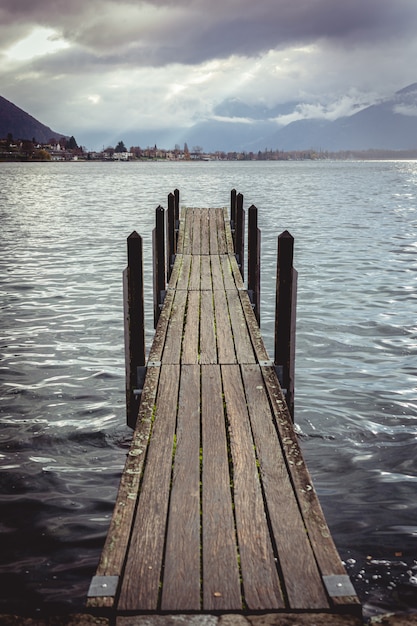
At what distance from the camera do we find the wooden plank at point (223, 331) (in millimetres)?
7687

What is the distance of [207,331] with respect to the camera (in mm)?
8727

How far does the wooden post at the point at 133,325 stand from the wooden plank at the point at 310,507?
7.21ft

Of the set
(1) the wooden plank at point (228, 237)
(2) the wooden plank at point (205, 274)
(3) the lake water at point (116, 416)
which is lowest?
(3) the lake water at point (116, 416)

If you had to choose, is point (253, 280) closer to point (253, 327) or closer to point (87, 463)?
point (253, 327)

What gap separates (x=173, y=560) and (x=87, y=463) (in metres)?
3.51

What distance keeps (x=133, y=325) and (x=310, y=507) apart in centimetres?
401

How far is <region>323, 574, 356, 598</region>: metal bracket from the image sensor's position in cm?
352

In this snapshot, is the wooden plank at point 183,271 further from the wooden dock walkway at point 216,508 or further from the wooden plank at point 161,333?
the wooden dock walkway at point 216,508

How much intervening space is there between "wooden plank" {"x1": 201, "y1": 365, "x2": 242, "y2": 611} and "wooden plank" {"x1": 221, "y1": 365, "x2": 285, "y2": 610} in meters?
0.06

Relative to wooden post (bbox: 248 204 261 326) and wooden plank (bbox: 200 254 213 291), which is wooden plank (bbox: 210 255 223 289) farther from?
wooden post (bbox: 248 204 261 326)

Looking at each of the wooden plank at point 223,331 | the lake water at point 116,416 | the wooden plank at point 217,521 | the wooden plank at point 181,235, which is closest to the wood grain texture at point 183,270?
the wooden plank at point 181,235

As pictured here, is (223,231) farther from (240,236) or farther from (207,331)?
(207,331)

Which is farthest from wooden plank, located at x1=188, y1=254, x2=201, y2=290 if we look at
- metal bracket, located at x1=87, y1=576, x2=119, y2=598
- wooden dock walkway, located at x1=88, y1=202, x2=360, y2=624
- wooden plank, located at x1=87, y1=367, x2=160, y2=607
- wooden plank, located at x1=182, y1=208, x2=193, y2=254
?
metal bracket, located at x1=87, y1=576, x2=119, y2=598

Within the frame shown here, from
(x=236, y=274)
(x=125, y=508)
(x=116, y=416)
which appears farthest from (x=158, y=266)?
(x=125, y=508)
